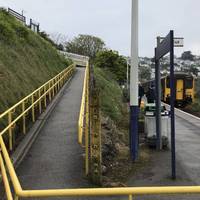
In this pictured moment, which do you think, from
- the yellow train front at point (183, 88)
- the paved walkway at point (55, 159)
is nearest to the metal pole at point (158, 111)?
the paved walkway at point (55, 159)

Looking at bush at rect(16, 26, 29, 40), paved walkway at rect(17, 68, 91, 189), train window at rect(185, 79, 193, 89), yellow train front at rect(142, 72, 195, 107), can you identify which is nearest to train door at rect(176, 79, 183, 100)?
yellow train front at rect(142, 72, 195, 107)

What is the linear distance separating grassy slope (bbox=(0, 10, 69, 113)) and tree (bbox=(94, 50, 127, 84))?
1040 inches

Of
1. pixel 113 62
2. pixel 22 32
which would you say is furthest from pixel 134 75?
pixel 113 62

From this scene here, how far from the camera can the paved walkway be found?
9.46 metres

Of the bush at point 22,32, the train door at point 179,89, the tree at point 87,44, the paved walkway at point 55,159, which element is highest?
the tree at point 87,44

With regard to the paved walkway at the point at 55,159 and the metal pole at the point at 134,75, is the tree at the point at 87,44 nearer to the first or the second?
the paved walkway at the point at 55,159

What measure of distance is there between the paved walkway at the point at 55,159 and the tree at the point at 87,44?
6777 cm

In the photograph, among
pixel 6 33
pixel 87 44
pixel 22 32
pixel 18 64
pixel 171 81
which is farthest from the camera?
pixel 87 44

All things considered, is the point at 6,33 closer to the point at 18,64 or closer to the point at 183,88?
the point at 18,64

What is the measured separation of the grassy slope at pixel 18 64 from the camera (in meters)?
15.9

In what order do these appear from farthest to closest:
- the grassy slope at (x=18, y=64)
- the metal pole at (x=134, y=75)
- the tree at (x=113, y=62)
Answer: the tree at (x=113, y=62)
the grassy slope at (x=18, y=64)
the metal pole at (x=134, y=75)

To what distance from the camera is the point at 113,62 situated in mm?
61250

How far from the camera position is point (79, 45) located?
84.7 meters

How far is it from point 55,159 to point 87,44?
246ft
